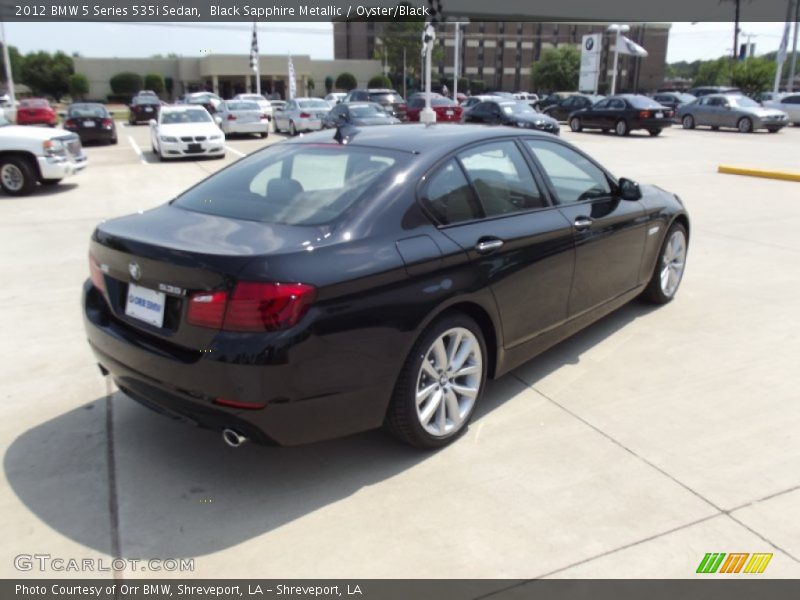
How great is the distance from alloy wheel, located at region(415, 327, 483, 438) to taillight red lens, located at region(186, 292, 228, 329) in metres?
1.01

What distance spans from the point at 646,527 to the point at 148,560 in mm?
2097

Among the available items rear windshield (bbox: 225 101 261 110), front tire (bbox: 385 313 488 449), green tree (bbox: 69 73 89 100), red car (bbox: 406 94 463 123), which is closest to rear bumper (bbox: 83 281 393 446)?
front tire (bbox: 385 313 488 449)

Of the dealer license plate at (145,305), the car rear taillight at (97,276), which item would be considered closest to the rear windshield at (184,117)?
the car rear taillight at (97,276)

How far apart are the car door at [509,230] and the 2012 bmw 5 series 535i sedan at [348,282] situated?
0.01m

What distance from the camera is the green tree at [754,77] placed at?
2173 inches

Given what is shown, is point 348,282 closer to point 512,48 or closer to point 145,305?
point 145,305

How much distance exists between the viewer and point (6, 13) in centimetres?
3372

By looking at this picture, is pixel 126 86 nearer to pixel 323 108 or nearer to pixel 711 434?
pixel 323 108

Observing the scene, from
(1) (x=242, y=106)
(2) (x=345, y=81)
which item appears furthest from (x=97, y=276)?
(2) (x=345, y=81)

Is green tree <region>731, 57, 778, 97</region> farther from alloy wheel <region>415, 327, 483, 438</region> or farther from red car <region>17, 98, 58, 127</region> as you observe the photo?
alloy wheel <region>415, 327, 483, 438</region>

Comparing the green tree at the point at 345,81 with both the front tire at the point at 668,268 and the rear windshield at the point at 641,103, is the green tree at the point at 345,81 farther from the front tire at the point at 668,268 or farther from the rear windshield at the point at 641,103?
the front tire at the point at 668,268

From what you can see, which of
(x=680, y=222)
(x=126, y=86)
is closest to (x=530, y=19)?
(x=126, y=86)

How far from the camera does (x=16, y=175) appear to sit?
11.6 metres
